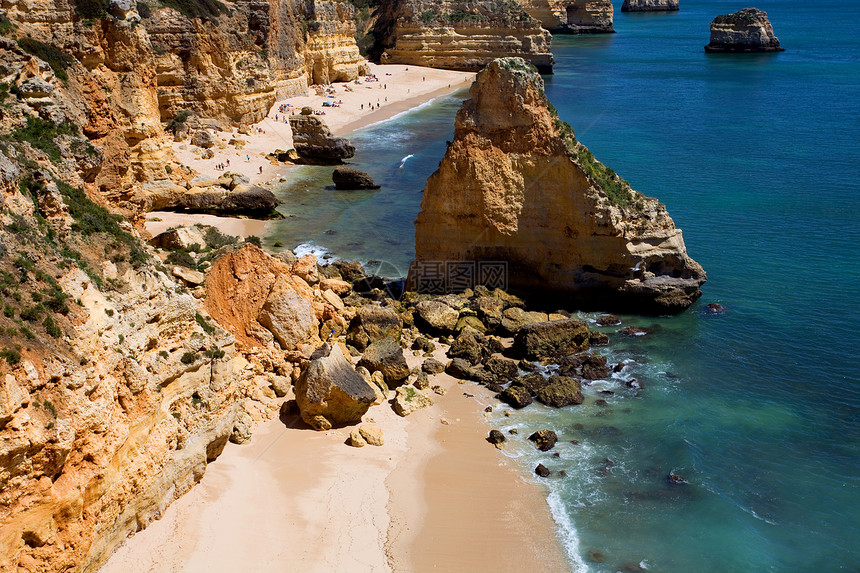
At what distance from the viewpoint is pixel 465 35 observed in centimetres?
9956

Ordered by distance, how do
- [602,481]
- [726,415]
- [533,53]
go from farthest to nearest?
[533,53], [726,415], [602,481]

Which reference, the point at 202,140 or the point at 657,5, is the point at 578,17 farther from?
the point at 202,140

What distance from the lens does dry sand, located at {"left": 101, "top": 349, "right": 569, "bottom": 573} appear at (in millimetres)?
16031

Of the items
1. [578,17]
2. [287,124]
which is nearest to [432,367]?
[287,124]

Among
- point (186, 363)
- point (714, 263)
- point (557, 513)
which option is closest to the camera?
point (186, 363)

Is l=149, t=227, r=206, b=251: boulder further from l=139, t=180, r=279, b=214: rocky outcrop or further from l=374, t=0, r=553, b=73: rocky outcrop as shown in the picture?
l=374, t=0, r=553, b=73: rocky outcrop

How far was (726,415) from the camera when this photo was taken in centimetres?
2341

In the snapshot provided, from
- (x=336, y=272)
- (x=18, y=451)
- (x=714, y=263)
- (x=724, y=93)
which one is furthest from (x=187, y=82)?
(x=724, y=93)

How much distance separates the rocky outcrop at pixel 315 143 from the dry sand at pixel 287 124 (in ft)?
6.87

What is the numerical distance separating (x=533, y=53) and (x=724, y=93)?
27.0 m

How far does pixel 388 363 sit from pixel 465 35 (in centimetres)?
8368

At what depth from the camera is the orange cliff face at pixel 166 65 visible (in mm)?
25375

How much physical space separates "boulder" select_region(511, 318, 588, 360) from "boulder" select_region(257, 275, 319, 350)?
282 inches

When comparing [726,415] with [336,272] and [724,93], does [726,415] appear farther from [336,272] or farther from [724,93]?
[724,93]
